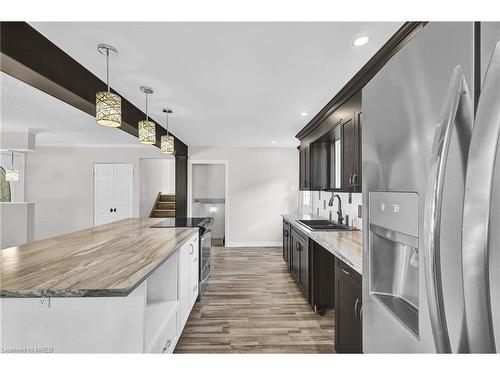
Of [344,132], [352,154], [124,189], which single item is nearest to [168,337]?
[352,154]

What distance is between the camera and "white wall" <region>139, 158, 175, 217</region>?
7.11m

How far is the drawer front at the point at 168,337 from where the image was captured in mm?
1522

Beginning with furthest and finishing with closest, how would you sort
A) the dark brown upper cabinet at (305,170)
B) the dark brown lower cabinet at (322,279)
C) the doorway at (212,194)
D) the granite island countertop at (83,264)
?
the doorway at (212,194)
the dark brown upper cabinet at (305,170)
the dark brown lower cabinet at (322,279)
the granite island countertop at (83,264)

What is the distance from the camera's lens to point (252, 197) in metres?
5.96

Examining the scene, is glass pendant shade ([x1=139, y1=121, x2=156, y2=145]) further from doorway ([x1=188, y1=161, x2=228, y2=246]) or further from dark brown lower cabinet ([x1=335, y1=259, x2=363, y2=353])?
doorway ([x1=188, y1=161, x2=228, y2=246])

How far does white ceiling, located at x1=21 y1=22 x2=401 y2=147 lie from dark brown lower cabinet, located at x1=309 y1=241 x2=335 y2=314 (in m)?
1.74

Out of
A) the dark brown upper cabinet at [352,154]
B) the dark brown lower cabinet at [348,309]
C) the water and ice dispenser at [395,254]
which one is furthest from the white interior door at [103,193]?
the water and ice dispenser at [395,254]

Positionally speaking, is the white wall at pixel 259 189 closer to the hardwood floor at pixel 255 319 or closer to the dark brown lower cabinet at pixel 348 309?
the hardwood floor at pixel 255 319

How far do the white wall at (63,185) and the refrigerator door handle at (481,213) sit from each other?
608 centimetres

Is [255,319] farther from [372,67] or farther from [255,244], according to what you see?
[255,244]

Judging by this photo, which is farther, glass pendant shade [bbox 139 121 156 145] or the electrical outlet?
glass pendant shade [bbox 139 121 156 145]

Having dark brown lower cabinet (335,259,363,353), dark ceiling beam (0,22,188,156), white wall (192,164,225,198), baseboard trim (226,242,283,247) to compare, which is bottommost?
baseboard trim (226,242,283,247)

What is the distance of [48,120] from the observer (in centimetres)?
391

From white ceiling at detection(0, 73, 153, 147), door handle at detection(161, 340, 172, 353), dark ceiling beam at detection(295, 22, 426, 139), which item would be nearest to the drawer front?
door handle at detection(161, 340, 172, 353)
